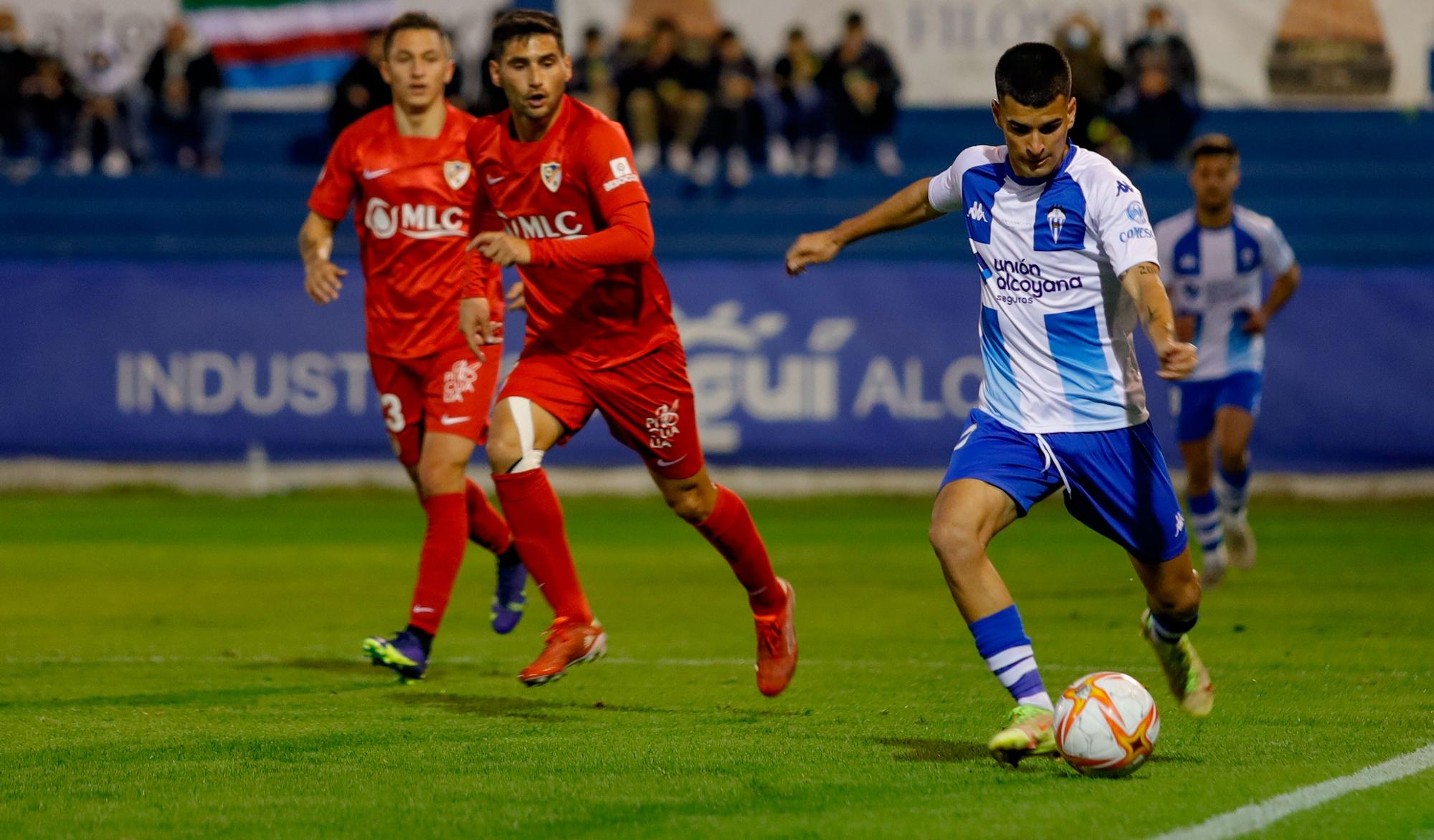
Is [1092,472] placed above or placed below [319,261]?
below

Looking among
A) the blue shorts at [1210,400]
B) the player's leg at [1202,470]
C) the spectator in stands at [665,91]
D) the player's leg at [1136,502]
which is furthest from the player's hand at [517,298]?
the spectator in stands at [665,91]

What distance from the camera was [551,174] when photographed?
7078mm

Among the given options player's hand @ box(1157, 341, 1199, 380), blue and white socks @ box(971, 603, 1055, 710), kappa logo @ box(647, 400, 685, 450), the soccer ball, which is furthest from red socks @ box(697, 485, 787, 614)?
player's hand @ box(1157, 341, 1199, 380)

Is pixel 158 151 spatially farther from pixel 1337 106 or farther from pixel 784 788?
pixel 784 788

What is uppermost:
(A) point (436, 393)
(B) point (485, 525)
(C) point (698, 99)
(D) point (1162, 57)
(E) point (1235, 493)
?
(A) point (436, 393)

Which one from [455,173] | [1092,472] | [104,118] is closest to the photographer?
[1092,472]

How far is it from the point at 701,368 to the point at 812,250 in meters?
10.3

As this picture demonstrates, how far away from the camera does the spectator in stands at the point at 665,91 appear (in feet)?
69.1

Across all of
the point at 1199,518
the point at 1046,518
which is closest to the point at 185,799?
the point at 1199,518

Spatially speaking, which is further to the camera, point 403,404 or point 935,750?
point 403,404

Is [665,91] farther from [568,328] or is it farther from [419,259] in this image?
[568,328]

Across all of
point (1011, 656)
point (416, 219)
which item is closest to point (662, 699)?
point (1011, 656)

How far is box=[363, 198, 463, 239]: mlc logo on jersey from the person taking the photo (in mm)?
Result: 8531

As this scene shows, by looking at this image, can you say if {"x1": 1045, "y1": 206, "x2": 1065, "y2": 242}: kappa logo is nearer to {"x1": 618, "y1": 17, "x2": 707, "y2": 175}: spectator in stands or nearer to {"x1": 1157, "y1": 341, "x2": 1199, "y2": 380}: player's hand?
{"x1": 1157, "y1": 341, "x2": 1199, "y2": 380}: player's hand
